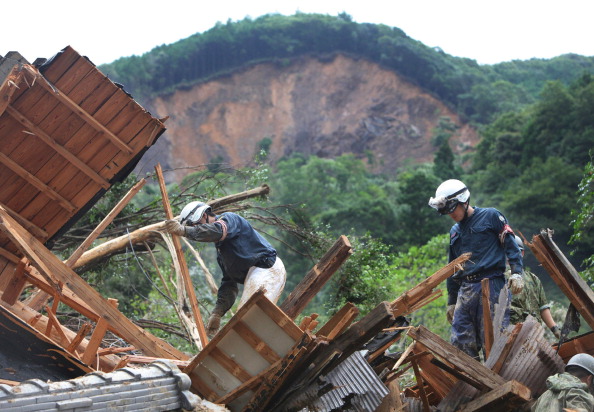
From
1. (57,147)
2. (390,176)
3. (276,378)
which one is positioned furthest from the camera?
(390,176)

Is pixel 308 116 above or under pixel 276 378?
above

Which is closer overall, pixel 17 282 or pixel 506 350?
pixel 506 350

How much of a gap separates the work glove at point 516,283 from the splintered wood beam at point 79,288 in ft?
9.91

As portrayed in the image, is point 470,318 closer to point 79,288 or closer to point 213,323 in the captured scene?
point 213,323

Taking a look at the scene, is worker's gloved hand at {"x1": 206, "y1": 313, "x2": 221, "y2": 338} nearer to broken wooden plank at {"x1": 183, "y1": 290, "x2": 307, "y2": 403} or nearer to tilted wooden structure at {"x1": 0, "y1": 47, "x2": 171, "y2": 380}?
tilted wooden structure at {"x1": 0, "y1": 47, "x2": 171, "y2": 380}

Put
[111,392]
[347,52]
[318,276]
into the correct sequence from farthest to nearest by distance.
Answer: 1. [347,52]
2. [318,276]
3. [111,392]

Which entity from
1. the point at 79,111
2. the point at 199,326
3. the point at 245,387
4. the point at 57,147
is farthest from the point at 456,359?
the point at 57,147

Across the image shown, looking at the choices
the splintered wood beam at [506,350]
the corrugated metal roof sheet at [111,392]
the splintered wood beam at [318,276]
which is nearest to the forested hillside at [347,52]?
the splintered wood beam at [506,350]

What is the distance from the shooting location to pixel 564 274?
6.32 metres

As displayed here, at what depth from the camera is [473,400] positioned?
18.6 feet

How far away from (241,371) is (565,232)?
29566 mm

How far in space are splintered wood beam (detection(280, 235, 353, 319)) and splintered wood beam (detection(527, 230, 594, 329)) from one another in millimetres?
1590

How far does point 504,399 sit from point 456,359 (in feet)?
1.47

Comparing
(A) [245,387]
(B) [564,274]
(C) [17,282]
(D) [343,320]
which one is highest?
(B) [564,274]
